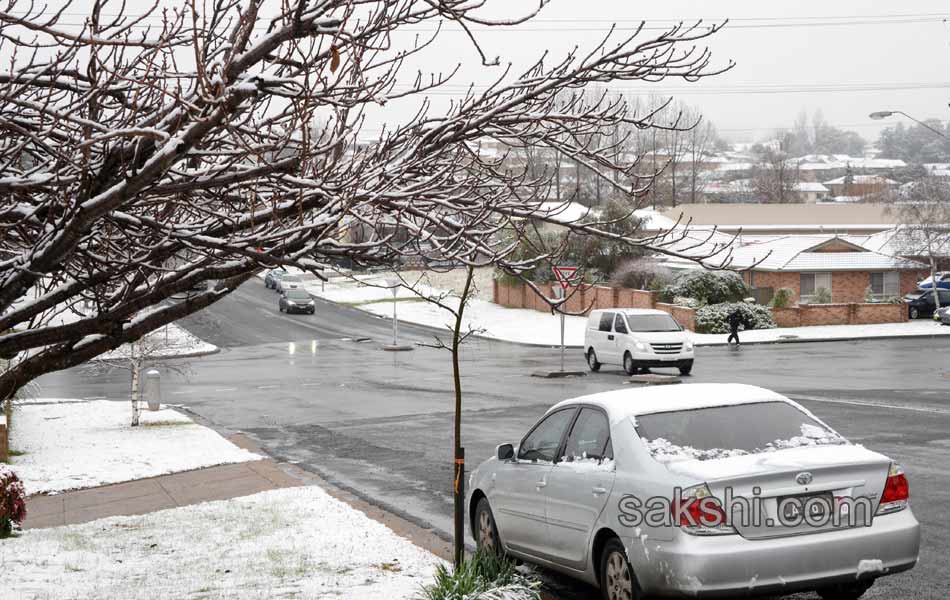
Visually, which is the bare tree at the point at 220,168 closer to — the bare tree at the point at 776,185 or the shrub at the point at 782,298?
the shrub at the point at 782,298

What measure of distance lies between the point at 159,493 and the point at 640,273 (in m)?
42.3

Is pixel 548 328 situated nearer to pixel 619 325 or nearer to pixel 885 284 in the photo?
pixel 885 284

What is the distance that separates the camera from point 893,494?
276 inches

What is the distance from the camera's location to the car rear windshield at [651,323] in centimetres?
3062

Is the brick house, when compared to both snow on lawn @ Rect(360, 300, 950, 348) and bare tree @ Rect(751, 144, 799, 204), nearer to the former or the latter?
snow on lawn @ Rect(360, 300, 950, 348)

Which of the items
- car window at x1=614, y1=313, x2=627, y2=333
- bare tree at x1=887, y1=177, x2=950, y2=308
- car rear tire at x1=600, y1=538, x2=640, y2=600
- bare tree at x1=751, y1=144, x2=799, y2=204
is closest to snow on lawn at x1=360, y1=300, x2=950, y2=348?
bare tree at x1=887, y1=177, x2=950, y2=308

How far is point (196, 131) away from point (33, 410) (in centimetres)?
1982

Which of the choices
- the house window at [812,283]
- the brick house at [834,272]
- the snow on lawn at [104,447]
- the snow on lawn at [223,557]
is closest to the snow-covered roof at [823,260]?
the brick house at [834,272]

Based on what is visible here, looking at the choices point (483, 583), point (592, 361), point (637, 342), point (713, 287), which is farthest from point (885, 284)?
point (483, 583)

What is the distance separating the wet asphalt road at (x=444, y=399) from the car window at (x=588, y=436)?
1.10 metres

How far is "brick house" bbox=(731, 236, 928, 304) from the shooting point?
51.5 m

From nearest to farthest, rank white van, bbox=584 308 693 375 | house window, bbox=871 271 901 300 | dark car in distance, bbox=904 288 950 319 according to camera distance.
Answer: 1. white van, bbox=584 308 693 375
2. dark car in distance, bbox=904 288 950 319
3. house window, bbox=871 271 901 300

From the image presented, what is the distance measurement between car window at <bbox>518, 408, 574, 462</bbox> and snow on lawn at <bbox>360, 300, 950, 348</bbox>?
26.1 meters

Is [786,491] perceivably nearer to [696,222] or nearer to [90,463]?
[90,463]
